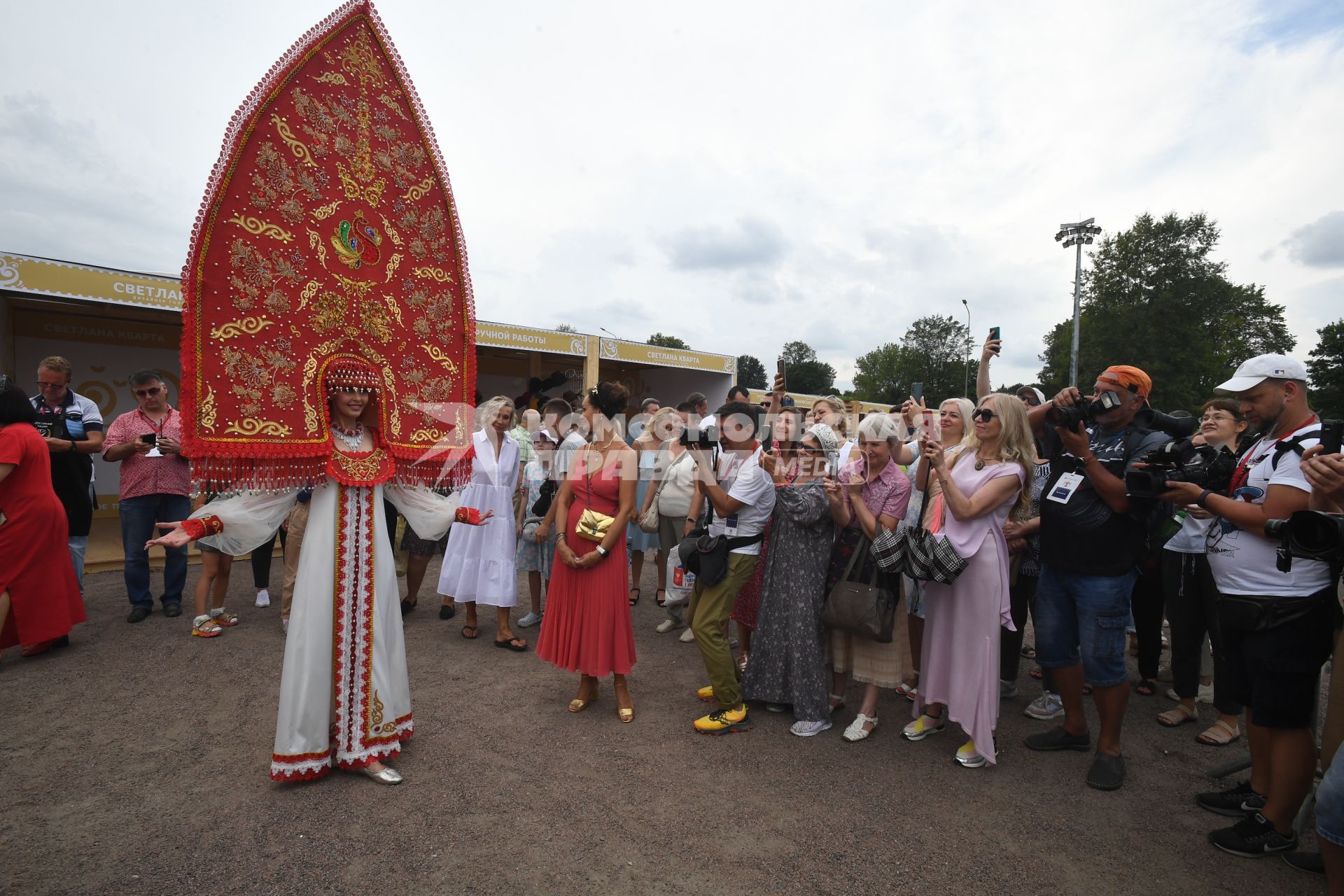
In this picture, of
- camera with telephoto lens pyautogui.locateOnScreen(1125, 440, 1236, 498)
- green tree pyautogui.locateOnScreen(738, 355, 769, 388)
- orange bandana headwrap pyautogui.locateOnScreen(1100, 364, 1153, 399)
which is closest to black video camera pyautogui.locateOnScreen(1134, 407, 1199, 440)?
orange bandana headwrap pyautogui.locateOnScreen(1100, 364, 1153, 399)

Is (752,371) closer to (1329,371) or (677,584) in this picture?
(1329,371)

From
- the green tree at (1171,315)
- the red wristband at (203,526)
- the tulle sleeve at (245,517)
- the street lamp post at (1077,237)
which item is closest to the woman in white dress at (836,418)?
the tulle sleeve at (245,517)

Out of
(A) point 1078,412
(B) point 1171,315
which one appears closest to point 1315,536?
(A) point 1078,412

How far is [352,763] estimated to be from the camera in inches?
121

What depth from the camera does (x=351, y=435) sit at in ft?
10.4

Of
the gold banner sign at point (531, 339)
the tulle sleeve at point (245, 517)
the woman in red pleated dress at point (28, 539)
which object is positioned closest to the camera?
the tulle sleeve at point (245, 517)

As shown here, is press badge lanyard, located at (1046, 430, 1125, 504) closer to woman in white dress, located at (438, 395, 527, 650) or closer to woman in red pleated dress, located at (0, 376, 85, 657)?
woman in white dress, located at (438, 395, 527, 650)

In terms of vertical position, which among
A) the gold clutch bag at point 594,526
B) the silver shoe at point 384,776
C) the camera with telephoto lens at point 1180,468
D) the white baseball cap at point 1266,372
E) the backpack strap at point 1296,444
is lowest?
the silver shoe at point 384,776

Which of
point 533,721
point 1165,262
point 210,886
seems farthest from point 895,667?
point 1165,262

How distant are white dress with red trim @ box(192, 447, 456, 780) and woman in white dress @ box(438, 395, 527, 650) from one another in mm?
1921

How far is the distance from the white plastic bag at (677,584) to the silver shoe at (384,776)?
2.85m

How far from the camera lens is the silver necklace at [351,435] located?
313 centimetres

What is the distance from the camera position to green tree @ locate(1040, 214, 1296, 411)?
111ft

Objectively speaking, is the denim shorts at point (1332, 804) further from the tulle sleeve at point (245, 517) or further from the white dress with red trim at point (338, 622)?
the tulle sleeve at point (245, 517)
